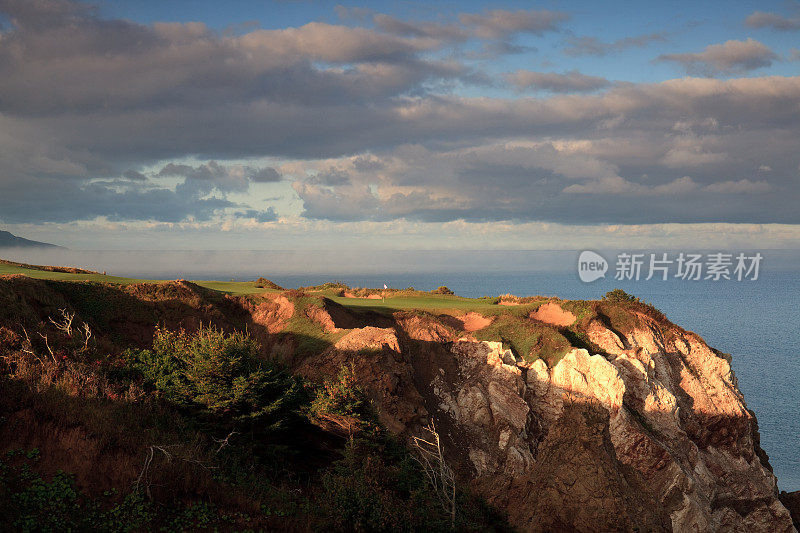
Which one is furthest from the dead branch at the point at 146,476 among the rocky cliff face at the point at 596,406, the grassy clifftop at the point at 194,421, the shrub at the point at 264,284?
the shrub at the point at 264,284

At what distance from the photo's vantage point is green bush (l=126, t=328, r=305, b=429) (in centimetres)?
2133

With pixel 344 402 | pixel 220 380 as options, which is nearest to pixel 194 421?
pixel 220 380

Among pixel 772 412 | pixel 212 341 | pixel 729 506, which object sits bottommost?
pixel 772 412

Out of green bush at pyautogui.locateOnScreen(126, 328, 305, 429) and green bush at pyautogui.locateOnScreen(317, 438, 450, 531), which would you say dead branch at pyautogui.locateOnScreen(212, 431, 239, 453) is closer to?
green bush at pyautogui.locateOnScreen(126, 328, 305, 429)

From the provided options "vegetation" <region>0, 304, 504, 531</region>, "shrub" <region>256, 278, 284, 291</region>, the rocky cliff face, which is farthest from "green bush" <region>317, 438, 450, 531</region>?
"shrub" <region>256, 278, 284, 291</region>

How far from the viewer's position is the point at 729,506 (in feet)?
111

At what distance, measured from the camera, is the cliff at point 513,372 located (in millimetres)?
29188

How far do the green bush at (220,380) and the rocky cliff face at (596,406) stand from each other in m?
Answer: 5.62

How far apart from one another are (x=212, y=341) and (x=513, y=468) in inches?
683

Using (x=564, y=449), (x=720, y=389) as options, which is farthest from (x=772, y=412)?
(x=564, y=449)

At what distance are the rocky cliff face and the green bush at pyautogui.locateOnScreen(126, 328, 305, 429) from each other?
562 cm

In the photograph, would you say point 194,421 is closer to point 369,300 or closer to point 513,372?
point 513,372

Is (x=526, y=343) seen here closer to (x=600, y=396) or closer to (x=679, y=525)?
(x=600, y=396)

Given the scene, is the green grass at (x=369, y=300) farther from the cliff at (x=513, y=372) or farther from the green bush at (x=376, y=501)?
the green bush at (x=376, y=501)
